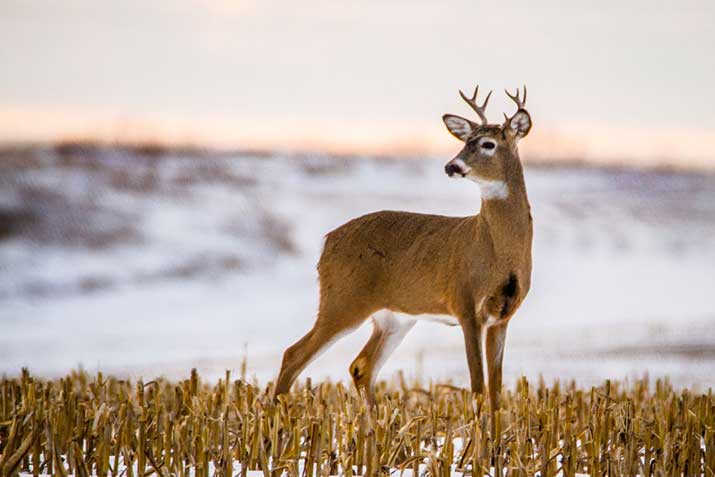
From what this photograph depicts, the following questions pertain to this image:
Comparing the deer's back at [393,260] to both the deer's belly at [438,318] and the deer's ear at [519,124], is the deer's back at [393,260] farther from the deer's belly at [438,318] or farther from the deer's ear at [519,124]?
the deer's ear at [519,124]

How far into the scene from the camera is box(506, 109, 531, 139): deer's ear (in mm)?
9016

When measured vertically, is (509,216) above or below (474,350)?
above

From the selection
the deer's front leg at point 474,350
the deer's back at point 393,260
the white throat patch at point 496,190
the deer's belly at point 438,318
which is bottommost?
the deer's front leg at point 474,350

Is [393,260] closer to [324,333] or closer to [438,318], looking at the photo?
[438,318]

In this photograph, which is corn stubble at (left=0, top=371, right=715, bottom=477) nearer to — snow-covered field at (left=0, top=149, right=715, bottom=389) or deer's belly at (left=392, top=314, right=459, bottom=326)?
deer's belly at (left=392, top=314, right=459, bottom=326)

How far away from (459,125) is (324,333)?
1771mm

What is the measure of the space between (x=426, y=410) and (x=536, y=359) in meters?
7.02

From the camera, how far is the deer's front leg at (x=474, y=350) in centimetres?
888

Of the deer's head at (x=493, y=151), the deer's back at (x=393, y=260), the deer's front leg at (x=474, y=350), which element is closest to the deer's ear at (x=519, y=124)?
the deer's head at (x=493, y=151)

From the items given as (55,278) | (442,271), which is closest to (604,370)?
(442,271)

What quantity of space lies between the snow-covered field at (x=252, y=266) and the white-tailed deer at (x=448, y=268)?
5.26 m

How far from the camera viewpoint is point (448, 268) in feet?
30.4

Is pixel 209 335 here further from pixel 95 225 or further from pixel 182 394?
pixel 182 394

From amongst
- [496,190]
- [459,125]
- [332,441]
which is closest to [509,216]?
[496,190]
